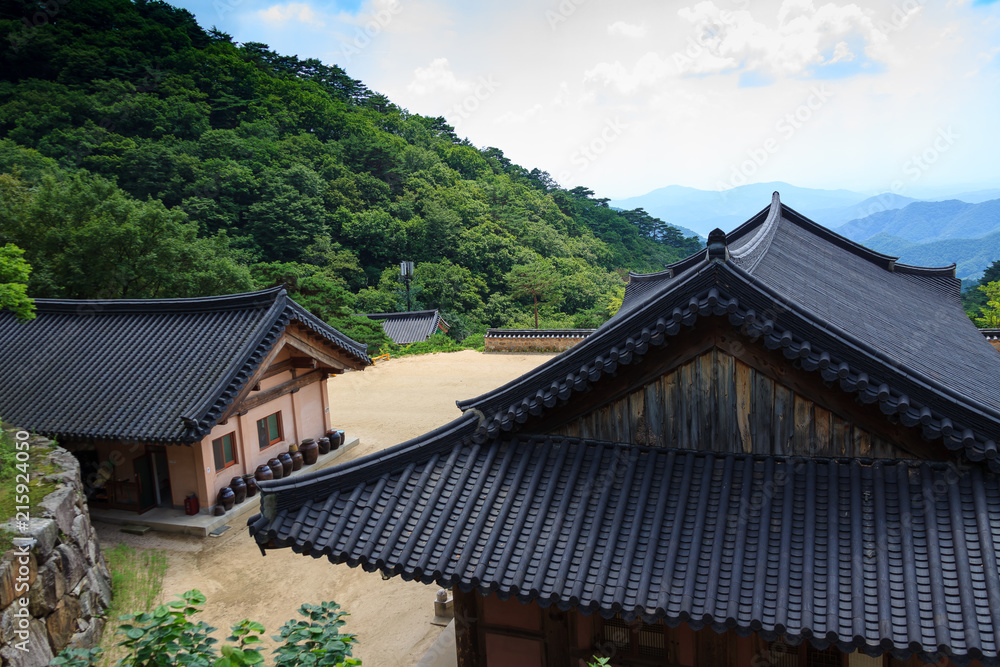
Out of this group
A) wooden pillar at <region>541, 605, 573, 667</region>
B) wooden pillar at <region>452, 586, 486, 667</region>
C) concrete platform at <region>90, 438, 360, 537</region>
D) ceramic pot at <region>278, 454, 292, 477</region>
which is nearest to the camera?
wooden pillar at <region>541, 605, 573, 667</region>

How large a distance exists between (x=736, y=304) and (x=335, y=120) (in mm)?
78614

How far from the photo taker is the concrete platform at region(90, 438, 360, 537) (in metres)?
15.2

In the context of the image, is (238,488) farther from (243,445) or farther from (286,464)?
(286,464)

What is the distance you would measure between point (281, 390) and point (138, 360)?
4226mm

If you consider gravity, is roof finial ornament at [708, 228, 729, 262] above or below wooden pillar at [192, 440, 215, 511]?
above

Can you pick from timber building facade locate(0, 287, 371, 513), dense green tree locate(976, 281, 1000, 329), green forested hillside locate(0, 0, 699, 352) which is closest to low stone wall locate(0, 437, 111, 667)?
timber building facade locate(0, 287, 371, 513)

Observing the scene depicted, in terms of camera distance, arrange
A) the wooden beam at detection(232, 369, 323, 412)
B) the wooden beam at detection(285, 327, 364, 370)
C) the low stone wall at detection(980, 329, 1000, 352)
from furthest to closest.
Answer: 1. the low stone wall at detection(980, 329, 1000, 352)
2. the wooden beam at detection(285, 327, 364, 370)
3. the wooden beam at detection(232, 369, 323, 412)

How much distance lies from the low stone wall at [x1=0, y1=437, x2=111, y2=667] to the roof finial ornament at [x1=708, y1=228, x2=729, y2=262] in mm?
10829

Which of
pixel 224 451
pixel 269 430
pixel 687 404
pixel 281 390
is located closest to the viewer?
pixel 687 404

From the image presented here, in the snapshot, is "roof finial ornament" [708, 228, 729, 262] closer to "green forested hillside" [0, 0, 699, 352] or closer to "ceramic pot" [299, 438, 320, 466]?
"ceramic pot" [299, 438, 320, 466]

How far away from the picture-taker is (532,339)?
37.1 meters

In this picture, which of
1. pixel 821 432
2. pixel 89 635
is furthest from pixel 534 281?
pixel 821 432

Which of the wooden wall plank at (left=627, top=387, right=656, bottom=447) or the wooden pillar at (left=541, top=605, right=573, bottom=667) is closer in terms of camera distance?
the wooden wall plank at (left=627, top=387, right=656, bottom=447)

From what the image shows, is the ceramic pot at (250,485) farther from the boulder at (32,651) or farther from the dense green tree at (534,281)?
the dense green tree at (534,281)
